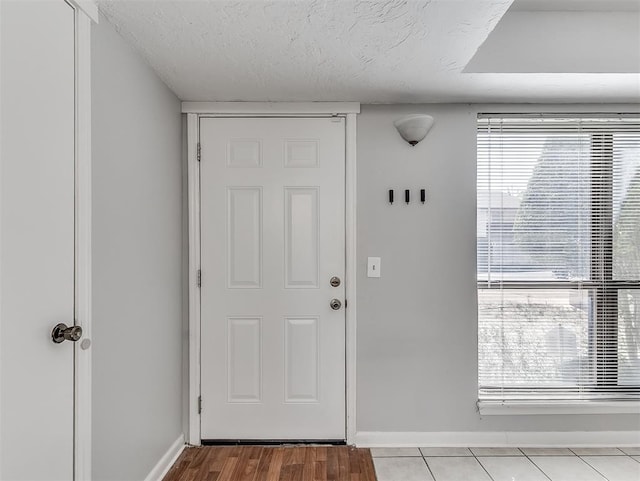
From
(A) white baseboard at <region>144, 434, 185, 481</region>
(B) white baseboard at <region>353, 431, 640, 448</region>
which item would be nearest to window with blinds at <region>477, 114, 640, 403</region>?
(B) white baseboard at <region>353, 431, 640, 448</region>

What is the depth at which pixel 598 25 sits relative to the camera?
6.78 ft

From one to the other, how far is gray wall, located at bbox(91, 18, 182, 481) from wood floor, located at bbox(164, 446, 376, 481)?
0.18 metres

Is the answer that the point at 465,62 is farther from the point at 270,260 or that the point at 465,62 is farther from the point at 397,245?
the point at 270,260

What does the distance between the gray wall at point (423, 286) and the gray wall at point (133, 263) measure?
1.11m

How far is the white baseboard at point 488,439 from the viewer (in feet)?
8.05

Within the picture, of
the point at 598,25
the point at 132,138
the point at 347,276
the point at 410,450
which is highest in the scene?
the point at 598,25

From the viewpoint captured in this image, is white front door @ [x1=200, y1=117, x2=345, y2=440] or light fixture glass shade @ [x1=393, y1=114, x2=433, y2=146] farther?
white front door @ [x1=200, y1=117, x2=345, y2=440]
